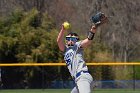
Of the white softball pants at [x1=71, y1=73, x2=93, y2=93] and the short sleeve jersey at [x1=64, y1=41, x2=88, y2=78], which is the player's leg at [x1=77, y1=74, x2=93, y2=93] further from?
the short sleeve jersey at [x1=64, y1=41, x2=88, y2=78]

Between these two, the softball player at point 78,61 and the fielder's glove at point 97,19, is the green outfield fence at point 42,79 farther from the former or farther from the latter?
the fielder's glove at point 97,19

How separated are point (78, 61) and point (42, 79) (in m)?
12.4

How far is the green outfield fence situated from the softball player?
38.7 ft

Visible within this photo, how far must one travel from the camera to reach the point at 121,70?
70.2 ft

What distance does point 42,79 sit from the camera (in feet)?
68.1

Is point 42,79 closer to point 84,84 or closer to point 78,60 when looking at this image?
point 78,60

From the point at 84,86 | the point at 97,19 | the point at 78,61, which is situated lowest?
the point at 84,86

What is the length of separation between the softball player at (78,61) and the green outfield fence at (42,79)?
11797mm

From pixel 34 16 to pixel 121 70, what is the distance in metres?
6.19

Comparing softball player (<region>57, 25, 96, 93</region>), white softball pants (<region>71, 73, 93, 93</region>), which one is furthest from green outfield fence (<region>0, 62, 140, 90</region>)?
white softball pants (<region>71, 73, 93, 93</region>)

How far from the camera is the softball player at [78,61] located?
8.30 m

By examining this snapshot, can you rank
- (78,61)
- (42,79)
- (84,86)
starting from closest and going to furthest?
(84,86) → (78,61) → (42,79)

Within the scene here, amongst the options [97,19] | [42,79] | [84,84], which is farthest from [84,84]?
[42,79]

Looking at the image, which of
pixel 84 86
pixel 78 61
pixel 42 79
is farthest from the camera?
pixel 42 79
